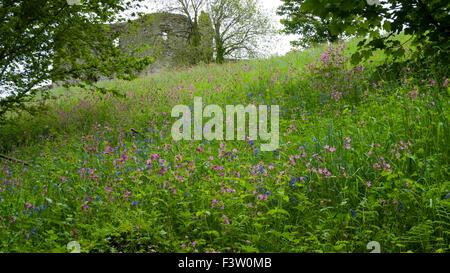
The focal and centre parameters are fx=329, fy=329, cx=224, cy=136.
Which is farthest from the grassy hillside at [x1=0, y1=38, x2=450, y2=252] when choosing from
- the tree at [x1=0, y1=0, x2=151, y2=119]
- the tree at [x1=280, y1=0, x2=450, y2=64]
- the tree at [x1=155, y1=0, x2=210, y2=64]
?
the tree at [x1=155, y1=0, x2=210, y2=64]

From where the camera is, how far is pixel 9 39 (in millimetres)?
7586

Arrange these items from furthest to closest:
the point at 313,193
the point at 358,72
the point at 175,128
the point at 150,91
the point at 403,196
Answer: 1. the point at 150,91
2. the point at 358,72
3. the point at 175,128
4. the point at 313,193
5. the point at 403,196

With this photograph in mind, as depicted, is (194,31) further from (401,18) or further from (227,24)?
(401,18)

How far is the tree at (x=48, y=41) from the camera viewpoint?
763 centimetres

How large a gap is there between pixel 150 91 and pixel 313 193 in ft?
28.9

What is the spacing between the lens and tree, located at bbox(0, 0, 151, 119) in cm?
763

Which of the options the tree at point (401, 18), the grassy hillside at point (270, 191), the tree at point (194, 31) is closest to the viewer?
the grassy hillside at point (270, 191)

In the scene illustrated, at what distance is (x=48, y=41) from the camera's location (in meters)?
8.23

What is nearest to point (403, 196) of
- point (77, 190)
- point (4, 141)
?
point (77, 190)

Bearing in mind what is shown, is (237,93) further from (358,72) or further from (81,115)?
(81,115)

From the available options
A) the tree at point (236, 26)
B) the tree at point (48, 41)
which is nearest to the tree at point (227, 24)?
the tree at point (236, 26)

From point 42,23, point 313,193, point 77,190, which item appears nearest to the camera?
point 313,193

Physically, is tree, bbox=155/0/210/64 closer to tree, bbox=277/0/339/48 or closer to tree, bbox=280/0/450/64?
tree, bbox=277/0/339/48

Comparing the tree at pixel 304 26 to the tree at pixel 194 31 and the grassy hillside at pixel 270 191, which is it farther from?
the grassy hillside at pixel 270 191
